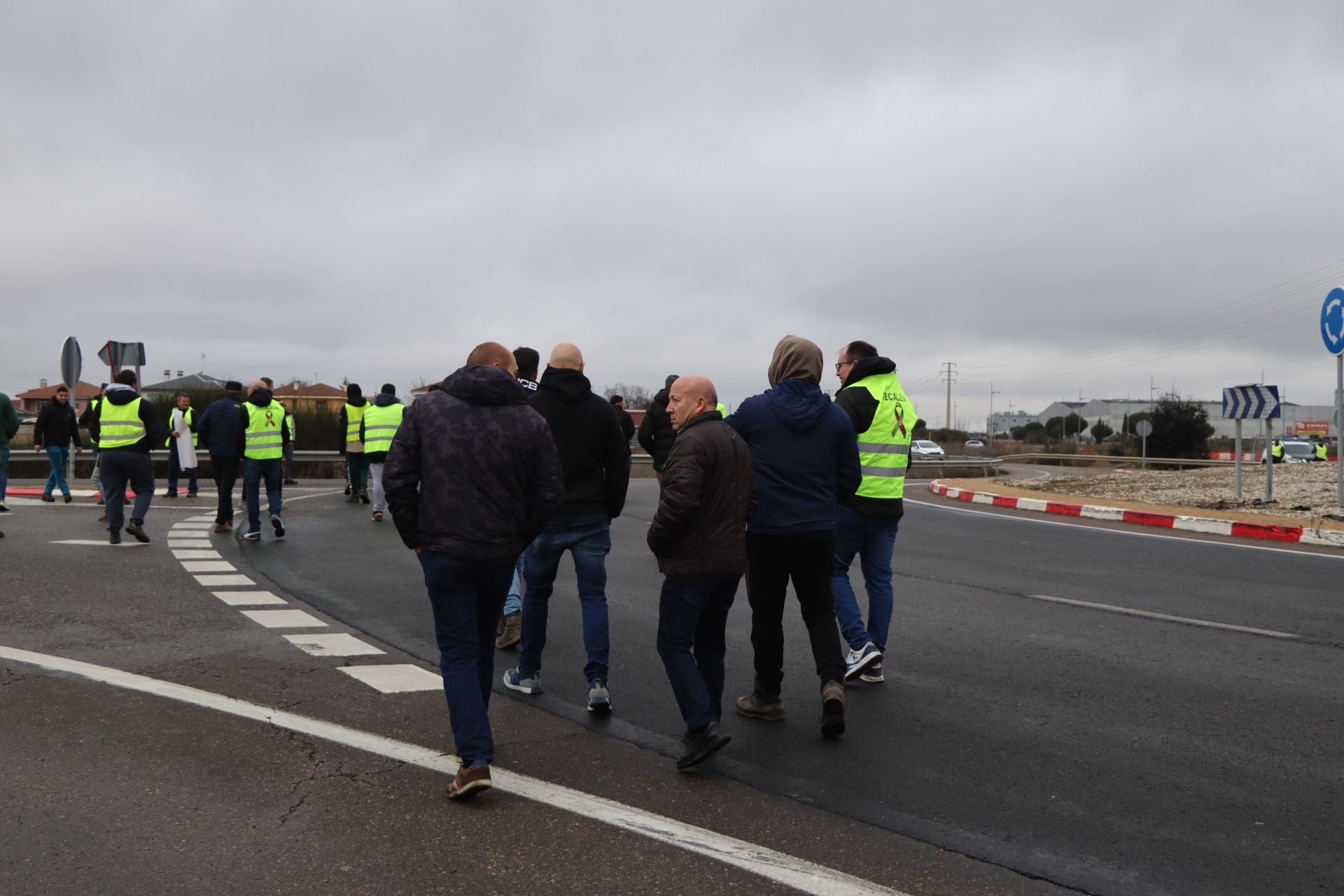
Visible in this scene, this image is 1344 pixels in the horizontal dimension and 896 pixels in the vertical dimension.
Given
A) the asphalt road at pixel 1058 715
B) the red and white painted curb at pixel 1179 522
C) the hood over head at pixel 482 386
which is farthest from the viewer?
the red and white painted curb at pixel 1179 522

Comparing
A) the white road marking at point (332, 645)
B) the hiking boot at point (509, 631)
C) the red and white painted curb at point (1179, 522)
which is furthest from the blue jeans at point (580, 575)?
the red and white painted curb at point (1179, 522)

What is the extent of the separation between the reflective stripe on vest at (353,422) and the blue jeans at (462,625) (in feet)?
43.8

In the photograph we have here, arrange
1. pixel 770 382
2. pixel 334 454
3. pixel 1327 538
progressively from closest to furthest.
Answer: pixel 770 382 < pixel 1327 538 < pixel 334 454

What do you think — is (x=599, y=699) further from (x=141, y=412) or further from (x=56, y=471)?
(x=56, y=471)

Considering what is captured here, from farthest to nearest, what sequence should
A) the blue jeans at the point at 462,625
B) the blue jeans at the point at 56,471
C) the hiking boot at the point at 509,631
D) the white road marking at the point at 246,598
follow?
the blue jeans at the point at 56,471 < the white road marking at the point at 246,598 < the hiking boot at the point at 509,631 < the blue jeans at the point at 462,625

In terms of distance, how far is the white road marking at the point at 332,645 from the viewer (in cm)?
668

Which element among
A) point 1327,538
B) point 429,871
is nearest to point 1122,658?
point 429,871

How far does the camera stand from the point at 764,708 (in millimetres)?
5398

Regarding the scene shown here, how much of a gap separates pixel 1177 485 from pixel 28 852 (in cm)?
2383

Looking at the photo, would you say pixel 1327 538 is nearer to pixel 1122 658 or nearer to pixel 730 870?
pixel 1122 658

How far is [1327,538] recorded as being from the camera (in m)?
13.4

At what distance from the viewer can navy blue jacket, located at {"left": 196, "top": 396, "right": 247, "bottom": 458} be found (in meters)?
12.3

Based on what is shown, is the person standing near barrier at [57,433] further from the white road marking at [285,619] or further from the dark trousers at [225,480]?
the white road marking at [285,619]

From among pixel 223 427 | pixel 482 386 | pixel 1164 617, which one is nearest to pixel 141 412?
pixel 223 427
